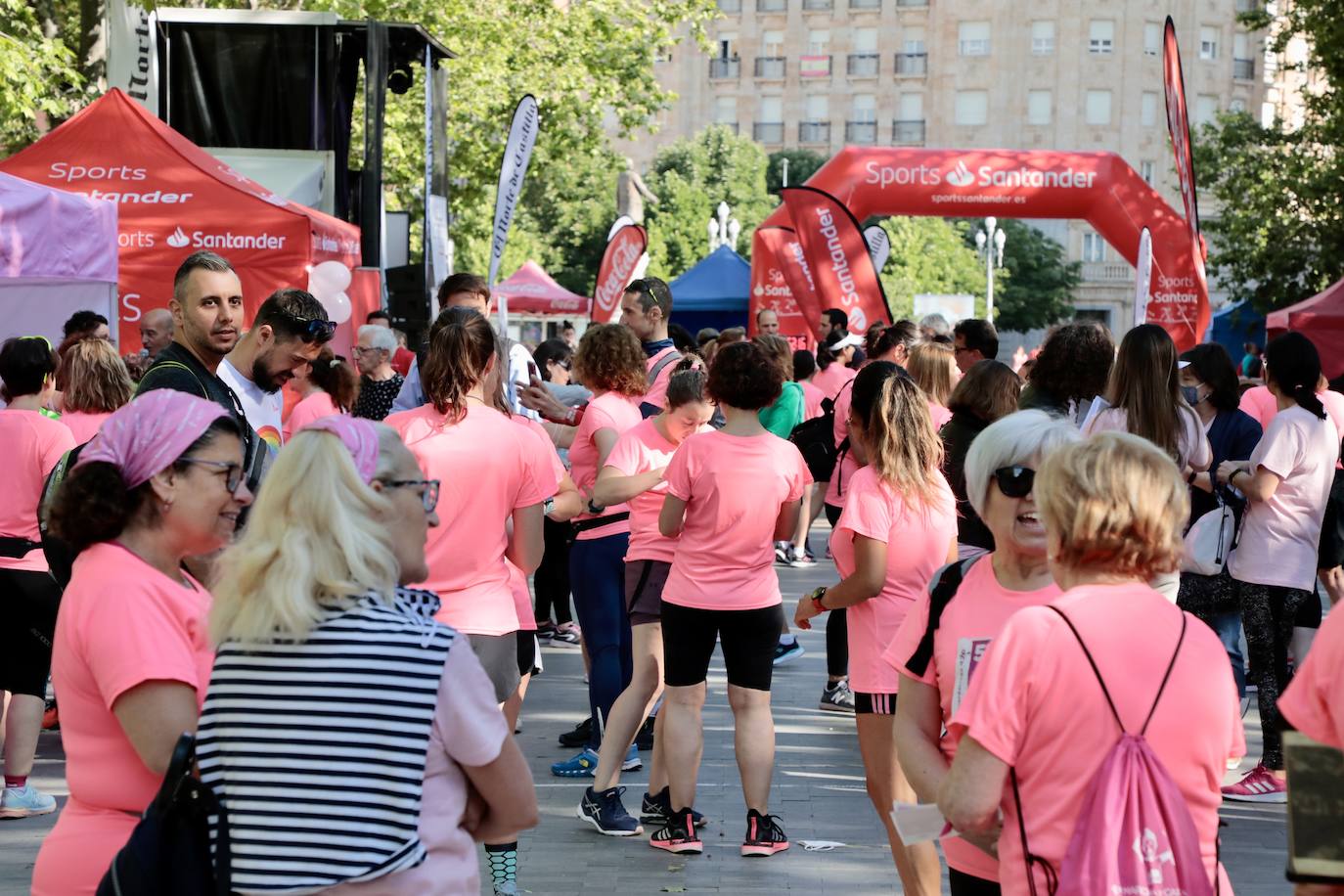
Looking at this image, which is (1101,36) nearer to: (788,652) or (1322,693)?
(788,652)

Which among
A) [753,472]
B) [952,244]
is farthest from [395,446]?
[952,244]

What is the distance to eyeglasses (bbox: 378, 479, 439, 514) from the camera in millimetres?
2703

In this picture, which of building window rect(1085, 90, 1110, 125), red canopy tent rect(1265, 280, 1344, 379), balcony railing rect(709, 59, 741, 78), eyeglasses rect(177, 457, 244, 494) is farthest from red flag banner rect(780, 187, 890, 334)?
balcony railing rect(709, 59, 741, 78)

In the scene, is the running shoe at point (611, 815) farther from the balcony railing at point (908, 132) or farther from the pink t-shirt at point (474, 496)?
the balcony railing at point (908, 132)

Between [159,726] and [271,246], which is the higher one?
[271,246]

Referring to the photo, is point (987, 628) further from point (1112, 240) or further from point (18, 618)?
point (1112, 240)

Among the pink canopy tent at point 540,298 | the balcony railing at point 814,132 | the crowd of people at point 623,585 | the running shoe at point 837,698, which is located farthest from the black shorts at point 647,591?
the balcony railing at point 814,132

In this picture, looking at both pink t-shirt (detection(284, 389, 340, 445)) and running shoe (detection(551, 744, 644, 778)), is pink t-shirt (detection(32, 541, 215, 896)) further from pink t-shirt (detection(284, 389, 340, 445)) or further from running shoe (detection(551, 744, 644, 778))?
pink t-shirt (detection(284, 389, 340, 445))

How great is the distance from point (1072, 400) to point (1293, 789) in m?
4.49

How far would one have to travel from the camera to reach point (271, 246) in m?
11.8

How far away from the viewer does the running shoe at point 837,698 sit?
8.69 m

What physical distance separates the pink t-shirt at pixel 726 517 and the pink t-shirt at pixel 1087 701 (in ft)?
10.4

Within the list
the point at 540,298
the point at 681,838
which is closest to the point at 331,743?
the point at 681,838

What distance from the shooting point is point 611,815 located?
250 inches
